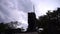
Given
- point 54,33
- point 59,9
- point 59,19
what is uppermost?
point 59,9

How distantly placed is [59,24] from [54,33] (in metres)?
2.17

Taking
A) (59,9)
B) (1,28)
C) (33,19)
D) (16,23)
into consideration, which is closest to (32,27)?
(33,19)

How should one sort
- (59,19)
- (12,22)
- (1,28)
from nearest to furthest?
(59,19) < (1,28) < (12,22)

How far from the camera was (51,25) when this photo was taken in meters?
29.2

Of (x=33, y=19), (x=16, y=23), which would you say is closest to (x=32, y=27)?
(x=33, y=19)

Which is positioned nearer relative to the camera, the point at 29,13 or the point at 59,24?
the point at 59,24

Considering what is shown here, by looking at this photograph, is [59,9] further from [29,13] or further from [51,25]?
[29,13]

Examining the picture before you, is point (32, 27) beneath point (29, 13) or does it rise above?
beneath

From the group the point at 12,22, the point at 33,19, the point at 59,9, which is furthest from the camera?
the point at 12,22

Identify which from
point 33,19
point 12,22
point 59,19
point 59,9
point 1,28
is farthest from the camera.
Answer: point 12,22

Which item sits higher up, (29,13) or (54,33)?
(29,13)

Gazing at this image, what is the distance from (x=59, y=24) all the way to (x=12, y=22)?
141ft

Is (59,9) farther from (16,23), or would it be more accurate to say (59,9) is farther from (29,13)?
(16,23)

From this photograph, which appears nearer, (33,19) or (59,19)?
(59,19)
